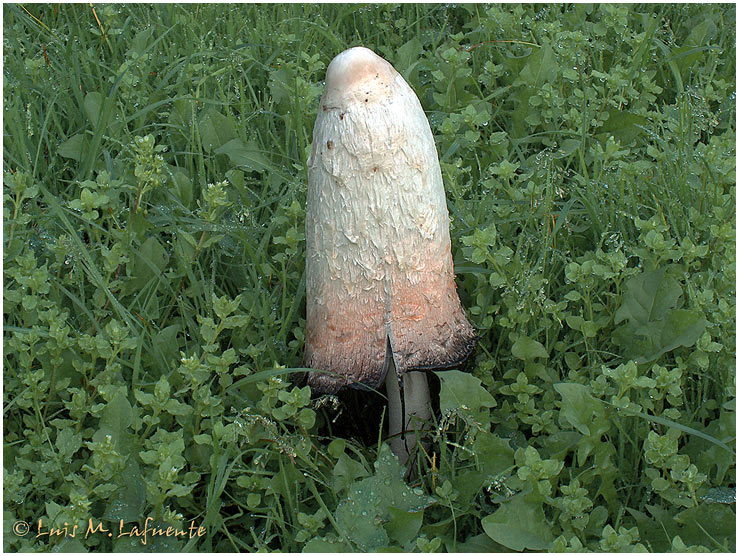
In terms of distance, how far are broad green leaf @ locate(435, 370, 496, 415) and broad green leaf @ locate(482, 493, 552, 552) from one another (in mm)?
258

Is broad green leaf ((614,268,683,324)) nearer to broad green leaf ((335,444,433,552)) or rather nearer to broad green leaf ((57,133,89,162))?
broad green leaf ((335,444,433,552))

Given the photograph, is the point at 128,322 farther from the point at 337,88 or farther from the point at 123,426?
the point at 337,88

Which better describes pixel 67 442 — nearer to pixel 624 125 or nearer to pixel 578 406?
pixel 578 406

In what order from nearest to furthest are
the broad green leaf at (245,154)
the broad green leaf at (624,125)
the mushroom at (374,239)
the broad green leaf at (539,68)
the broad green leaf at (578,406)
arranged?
the mushroom at (374,239), the broad green leaf at (578,406), the broad green leaf at (245,154), the broad green leaf at (624,125), the broad green leaf at (539,68)

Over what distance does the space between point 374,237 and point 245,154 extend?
1.18 m

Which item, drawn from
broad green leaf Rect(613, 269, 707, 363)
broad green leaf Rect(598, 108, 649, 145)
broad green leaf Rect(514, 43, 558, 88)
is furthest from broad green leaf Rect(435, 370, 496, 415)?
broad green leaf Rect(514, 43, 558, 88)

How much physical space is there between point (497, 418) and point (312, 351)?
1.57 ft

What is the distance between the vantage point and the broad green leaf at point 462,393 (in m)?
1.93

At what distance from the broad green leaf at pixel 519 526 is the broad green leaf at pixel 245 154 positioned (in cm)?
137

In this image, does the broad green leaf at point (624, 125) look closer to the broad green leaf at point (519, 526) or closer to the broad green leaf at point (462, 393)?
the broad green leaf at point (462, 393)

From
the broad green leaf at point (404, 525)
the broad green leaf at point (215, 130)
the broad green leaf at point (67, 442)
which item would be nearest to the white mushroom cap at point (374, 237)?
the broad green leaf at point (404, 525)

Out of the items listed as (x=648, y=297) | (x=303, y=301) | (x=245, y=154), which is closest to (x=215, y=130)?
(x=245, y=154)

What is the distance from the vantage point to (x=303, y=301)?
2.31 metres

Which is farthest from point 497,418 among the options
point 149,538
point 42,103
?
point 42,103
